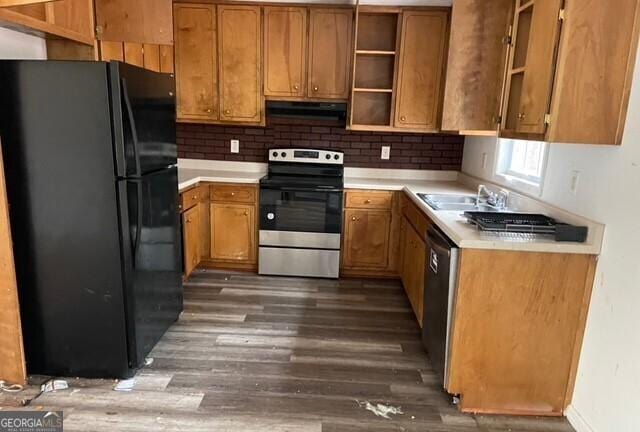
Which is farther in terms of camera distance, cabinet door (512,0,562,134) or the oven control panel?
the oven control panel

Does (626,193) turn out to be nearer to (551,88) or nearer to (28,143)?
(551,88)

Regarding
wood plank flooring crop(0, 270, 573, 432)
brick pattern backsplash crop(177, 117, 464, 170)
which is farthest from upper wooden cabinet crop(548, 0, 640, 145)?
brick pattern backsplash crop(177, 117, 464, 170)

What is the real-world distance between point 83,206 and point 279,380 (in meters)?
1.34

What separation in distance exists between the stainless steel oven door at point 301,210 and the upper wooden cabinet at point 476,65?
120 cm

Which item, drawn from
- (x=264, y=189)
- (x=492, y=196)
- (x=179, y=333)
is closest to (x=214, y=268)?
(x=264, y=189)

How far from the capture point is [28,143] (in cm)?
199

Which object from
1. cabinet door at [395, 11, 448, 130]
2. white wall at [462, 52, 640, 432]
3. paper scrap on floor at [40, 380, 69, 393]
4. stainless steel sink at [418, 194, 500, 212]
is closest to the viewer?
white wall at [462, 52, 640, 432]

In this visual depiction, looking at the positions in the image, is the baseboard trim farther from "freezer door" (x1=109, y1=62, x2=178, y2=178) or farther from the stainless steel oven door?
"freezer door" (x1=109, y1=62, x2=178, y2=178)

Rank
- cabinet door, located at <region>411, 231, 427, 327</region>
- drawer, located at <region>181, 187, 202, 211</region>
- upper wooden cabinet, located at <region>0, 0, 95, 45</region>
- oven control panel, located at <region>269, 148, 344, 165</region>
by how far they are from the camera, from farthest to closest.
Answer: oven control panel, located at <region>269, 148, 344, 165</region>
drawer, located at <region>181, 187, 202, 211</region>
cabinet door, located at <region>411, 231, 427, 327</region>
upper wooden cabinet, located at <region>0, 0, 95, 45</region>

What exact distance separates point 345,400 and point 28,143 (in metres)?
1.97

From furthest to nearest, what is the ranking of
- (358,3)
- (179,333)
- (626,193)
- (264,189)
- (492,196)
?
(264,189), (358,3), (492,196), (179,333), (626,193)

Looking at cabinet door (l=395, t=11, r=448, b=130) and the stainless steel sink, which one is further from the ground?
cabinet door (l=395, t=11, r=448, b=130)

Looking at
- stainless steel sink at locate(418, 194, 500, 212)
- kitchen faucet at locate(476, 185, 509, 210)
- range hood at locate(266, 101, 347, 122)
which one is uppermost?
range hood at locate(266, 101, 347, 122)

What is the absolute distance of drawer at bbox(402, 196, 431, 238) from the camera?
2.81m
